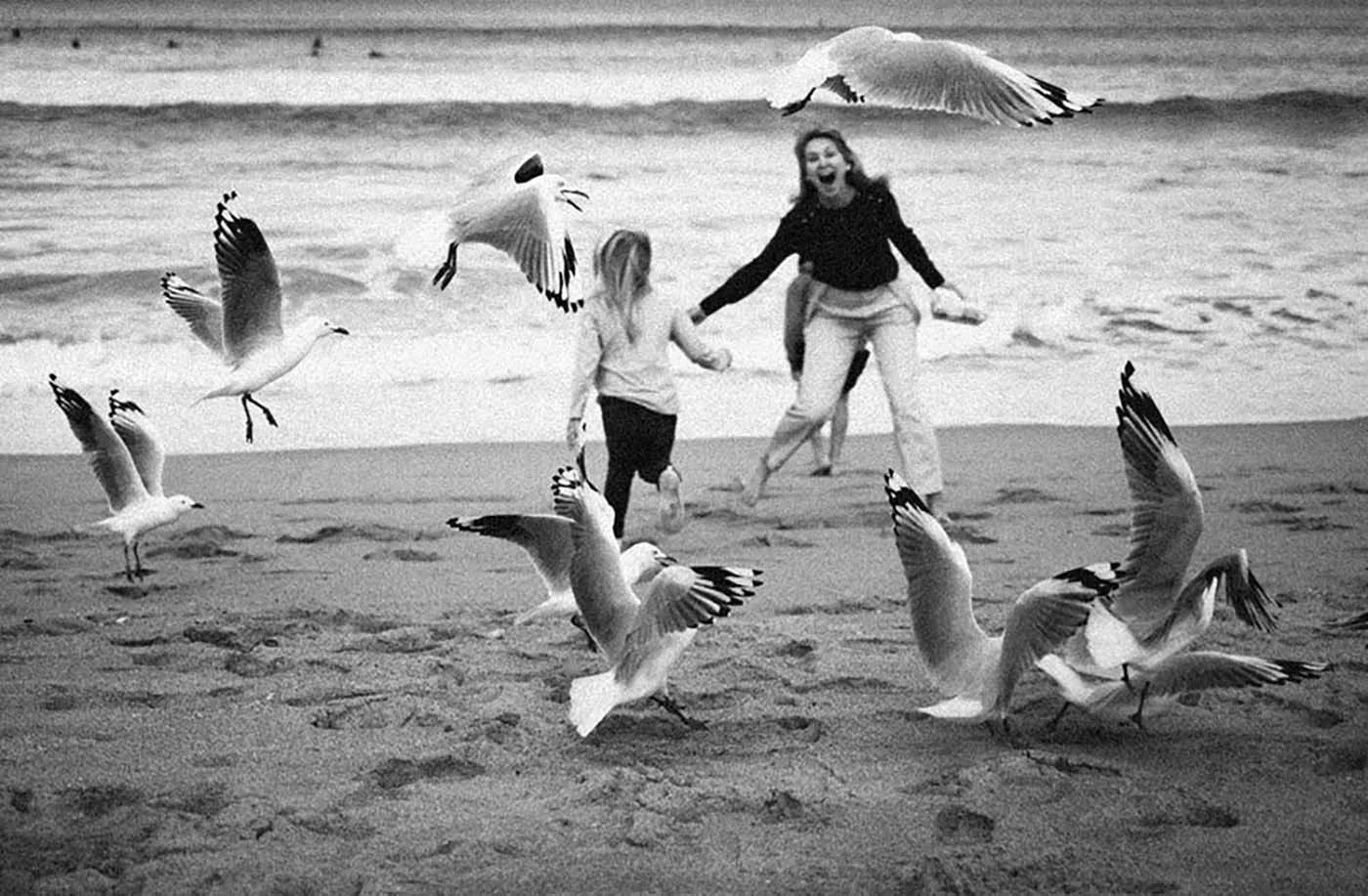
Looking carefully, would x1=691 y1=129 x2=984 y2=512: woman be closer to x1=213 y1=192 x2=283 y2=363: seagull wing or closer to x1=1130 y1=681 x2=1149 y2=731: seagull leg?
x1=213 y1=192 x2=283 y2=363: seagull wing

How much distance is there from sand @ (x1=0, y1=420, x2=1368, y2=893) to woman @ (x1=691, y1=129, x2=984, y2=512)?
0.39 m

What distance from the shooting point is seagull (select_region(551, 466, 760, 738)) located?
3.08 m

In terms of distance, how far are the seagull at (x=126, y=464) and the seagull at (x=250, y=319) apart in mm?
410

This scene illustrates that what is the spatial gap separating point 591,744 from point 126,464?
A: 6.73 ft

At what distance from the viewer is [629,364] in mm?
5125

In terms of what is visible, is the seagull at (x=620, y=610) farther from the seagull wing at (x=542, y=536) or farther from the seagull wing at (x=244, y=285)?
the seagull wing at (x=244, y=285)

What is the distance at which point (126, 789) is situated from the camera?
10.0 ft

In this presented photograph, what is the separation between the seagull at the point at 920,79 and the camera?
3.81 m

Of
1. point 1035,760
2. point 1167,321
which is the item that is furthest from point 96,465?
point 1167,321

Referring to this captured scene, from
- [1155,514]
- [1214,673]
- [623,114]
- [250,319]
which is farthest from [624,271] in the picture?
[623,114]

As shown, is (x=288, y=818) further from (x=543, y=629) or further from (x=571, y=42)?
(x=571, y=42)

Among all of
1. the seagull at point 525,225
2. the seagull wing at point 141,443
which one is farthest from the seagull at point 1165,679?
the seagull wing at point 141,443

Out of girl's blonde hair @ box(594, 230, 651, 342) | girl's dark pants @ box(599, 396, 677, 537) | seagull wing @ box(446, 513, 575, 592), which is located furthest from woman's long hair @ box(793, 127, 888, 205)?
seagull wing @ box(446, 513, 575, 592)

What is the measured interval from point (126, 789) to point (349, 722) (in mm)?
519
